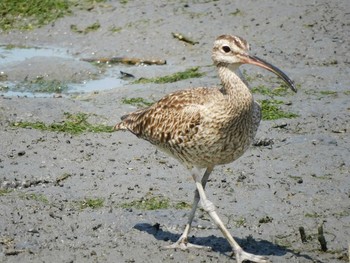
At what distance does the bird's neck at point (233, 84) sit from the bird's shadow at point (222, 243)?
4.68 ft

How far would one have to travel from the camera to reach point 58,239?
8.45 meters

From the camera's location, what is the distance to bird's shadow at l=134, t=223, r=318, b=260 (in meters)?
8.39

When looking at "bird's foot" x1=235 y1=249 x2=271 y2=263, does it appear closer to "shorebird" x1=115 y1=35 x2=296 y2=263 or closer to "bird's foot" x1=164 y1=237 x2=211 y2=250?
"shorebird" x1=115 y1=35 x2=296 y2=263

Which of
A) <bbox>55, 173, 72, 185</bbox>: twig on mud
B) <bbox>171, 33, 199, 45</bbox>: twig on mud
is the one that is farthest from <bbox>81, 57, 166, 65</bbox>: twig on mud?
<bbox>55, 173, 72, 185</bbox>: twig on mud

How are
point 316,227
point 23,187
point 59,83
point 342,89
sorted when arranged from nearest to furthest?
point 316,227 < point 23,187 < point 342,89 < point 59,83

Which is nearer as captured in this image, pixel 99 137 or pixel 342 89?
pixel 99 137

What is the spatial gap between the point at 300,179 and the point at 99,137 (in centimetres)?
281

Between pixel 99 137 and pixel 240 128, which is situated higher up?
pixel 240 128

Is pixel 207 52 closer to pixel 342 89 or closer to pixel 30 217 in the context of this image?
pixel 342 89

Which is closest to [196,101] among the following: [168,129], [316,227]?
[168,129]

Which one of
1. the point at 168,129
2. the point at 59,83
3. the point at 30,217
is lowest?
the point at 59,83

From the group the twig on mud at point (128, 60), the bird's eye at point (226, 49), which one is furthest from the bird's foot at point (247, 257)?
the twig on mud at point (128, 60)

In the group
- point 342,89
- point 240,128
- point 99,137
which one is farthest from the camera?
point 342,89

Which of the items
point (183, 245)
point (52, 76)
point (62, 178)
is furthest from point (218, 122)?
point (52, 76)
